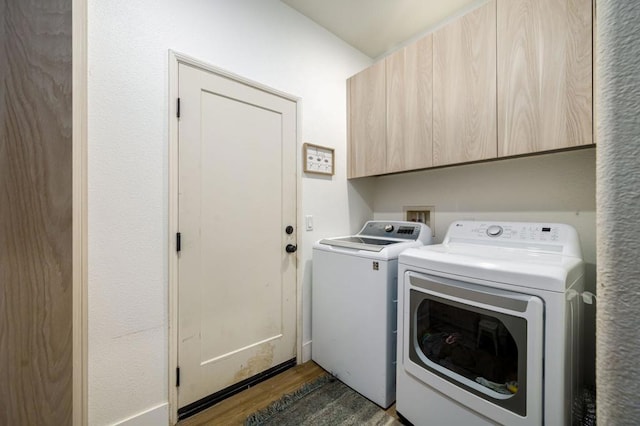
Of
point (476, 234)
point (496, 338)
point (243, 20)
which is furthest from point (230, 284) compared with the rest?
point (243, 20)

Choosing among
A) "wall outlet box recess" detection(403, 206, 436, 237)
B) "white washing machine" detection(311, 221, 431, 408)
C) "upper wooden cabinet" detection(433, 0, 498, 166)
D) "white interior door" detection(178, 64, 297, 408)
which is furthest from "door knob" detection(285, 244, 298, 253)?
"upper wooden cabinet" detection(433, 0, 498, 166)

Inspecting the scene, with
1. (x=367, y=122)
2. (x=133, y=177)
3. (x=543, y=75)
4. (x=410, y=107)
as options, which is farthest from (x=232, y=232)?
(x=543, y=75)

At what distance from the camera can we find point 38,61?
2.76 feet

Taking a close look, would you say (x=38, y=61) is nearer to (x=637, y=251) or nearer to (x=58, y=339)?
(x=58, y=339)

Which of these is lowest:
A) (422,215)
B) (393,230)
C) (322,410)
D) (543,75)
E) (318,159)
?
(322,410)

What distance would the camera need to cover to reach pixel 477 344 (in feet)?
3.90

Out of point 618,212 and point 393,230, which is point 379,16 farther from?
point 618,212

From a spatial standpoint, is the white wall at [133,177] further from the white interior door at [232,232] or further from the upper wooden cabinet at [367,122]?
the upper wooden cabinet at [367,122]

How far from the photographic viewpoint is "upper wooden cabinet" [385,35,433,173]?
179 cm

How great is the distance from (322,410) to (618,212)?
1.74 meters

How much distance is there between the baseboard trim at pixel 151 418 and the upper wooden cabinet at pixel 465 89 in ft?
7.15

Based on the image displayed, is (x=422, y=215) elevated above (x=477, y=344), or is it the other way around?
(x=422, y=215)

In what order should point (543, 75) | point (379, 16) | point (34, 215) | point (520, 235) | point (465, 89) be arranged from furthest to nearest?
point (379, 16)
point (465, 89)
point (520, 235)
point (543, 75)
point (34, 215)

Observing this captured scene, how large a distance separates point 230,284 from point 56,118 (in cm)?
116
